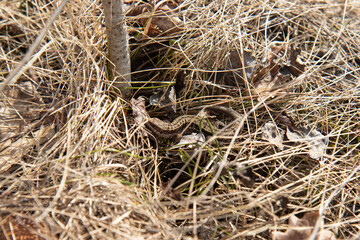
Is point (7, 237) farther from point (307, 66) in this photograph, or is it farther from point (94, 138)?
point (307, 66)

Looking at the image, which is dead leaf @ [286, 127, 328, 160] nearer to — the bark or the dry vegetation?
the dry vegetation

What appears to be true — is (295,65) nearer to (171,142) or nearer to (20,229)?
(171,142)

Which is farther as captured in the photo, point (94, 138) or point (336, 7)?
point (336, 7)

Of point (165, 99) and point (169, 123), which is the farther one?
point (165, 99)

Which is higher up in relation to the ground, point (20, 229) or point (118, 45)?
point (118, 45)

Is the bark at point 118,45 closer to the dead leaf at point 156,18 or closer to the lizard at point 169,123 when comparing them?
the lizard at point 169,123

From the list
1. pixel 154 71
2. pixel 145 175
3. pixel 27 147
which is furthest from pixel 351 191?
pixel 27 147

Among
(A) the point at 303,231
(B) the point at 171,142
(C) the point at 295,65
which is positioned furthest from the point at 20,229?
(C) the point at 295,65

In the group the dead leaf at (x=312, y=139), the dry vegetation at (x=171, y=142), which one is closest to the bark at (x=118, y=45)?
the dry vegetation at (x=171, y=142)
